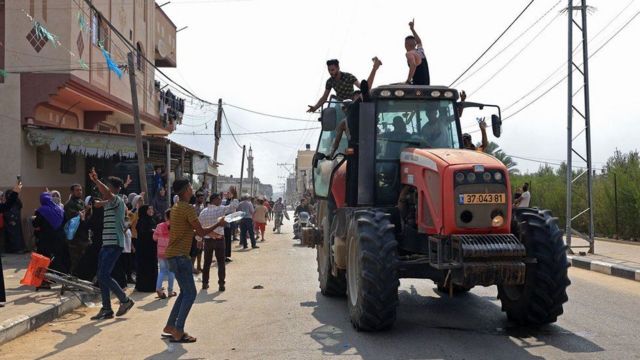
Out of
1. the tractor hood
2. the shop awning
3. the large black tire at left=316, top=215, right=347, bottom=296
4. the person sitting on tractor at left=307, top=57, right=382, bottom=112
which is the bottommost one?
the large black tire at left=316, top=215, right=347, bottom=296

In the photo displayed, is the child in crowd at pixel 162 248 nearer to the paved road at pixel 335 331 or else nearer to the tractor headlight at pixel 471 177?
the paved road at pixel 335 331

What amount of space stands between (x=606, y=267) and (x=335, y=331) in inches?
345

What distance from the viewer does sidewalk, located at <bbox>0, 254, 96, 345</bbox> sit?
7.74 meters

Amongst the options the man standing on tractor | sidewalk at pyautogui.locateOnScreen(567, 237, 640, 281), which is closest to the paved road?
sidewalk at pyautogui.locateOnScreen(567, 237, 640, 281)

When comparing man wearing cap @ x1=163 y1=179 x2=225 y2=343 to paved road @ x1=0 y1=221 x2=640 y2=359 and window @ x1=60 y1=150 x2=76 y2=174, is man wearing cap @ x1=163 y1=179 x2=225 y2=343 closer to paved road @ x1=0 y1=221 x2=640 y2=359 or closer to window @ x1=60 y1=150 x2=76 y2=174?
paved road @ x1=0 y1=221 x2=640 y2=359

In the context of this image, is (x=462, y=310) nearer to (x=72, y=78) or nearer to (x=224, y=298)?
(x=224, y=298)

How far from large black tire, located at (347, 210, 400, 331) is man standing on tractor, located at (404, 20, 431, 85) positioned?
110 inches

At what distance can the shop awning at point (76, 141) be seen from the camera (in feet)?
54.2

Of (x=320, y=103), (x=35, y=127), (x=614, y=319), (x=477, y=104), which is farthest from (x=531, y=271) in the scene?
(x=35, y=127)

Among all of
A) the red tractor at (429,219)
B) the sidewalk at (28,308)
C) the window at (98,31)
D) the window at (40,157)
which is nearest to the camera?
the red tractor at (429,219)

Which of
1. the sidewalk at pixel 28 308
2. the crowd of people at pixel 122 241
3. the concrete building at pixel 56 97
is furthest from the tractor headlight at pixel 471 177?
the concrete building at pixel 56 97

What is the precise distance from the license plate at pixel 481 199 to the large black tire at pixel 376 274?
87 centimetres

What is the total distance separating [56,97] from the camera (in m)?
18.0

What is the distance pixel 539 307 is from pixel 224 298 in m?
5.49
